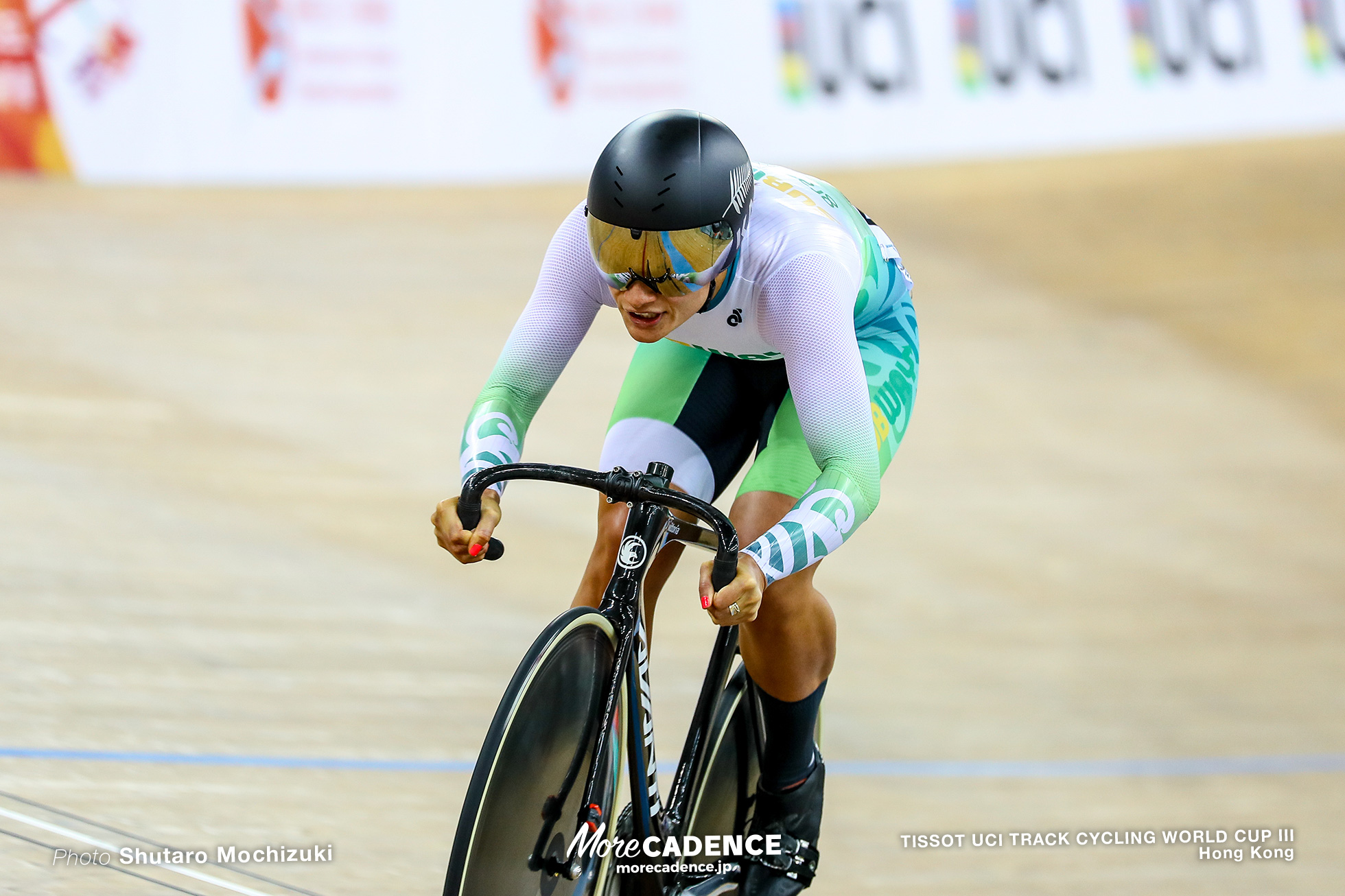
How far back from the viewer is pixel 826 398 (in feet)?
6.91

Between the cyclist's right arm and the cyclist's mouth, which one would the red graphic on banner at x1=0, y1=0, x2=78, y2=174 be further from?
the cyclist's mouth

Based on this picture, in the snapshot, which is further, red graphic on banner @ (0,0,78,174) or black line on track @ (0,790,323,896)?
red graphic on banner @ (0,0,78,174)

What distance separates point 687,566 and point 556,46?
4.04 meters

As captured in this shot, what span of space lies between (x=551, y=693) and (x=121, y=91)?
6.94m

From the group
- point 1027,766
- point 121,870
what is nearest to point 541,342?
point 121,870

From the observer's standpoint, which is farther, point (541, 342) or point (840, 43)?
point (840, 43)

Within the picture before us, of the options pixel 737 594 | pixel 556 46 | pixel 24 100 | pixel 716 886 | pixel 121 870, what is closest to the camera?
pixel 737 594

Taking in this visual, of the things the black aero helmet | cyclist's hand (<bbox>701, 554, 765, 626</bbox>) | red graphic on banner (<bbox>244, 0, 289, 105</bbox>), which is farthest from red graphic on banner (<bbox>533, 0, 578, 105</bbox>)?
cyclist's hand (<bbox>701, 554, 765, 626</bbox>)

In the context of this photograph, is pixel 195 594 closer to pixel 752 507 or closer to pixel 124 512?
pixel 124 512

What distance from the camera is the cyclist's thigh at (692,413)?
7.79ft

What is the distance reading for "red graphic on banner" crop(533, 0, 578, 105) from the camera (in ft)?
27.1

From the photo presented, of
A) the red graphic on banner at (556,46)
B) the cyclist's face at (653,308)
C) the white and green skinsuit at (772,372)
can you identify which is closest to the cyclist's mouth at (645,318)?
the cyclist's face at (653,308)

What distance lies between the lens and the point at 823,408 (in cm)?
211

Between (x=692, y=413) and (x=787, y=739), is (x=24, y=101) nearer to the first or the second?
(x=692, y=413)
